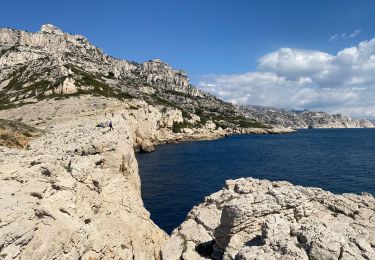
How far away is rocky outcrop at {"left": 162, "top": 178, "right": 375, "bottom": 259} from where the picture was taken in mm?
19281

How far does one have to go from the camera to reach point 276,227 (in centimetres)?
2103

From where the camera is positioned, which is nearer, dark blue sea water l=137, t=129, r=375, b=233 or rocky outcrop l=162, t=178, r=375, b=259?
rocky outcrop l=162, t=178, r=375, b=259

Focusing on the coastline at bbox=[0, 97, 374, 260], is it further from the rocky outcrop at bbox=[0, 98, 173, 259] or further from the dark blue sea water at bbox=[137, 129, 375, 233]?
the dark blue sea water at bbox=[137, 129, 375, 233]

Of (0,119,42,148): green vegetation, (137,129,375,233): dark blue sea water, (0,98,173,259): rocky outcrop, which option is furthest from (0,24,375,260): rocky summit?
(137,129,375,233): dark blue sea water

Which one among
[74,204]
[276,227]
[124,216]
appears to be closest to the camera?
[276,227]

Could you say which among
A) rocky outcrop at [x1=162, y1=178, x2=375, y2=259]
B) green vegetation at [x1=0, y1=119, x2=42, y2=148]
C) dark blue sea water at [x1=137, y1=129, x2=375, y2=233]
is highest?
green vegetation at [x1=0, y1=119, x2=42, y2=148]

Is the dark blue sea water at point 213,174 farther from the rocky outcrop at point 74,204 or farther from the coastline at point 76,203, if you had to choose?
the rocky outcrop at point 74,204

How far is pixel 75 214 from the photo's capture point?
2295 cm

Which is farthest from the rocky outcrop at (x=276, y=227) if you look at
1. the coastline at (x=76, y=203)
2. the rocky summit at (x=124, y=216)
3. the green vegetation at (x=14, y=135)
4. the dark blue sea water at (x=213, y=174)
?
the green vegetation at (x=14, y=135)

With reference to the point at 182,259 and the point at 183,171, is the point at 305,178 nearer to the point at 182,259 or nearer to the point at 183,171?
the point at 183,171

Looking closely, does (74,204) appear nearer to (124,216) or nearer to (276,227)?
(124,216)

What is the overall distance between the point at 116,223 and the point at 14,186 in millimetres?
8403

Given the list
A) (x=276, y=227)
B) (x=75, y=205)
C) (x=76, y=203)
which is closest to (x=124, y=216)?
(x=76, y=203)

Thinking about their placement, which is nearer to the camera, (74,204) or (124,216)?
(74,204)
